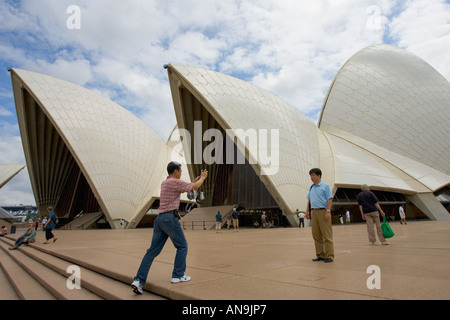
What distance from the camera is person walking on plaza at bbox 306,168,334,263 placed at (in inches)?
163

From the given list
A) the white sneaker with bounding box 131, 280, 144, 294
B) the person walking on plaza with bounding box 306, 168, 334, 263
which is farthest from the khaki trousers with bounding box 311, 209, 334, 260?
the white sneaker with bounding box 131, 280, 144, 294

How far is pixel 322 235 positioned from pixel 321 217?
267 mm

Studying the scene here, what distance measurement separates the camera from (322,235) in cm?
427

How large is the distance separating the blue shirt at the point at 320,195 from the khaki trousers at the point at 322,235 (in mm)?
96

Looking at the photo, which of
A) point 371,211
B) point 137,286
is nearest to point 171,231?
point 137,286

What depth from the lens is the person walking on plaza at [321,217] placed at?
13.6 feet

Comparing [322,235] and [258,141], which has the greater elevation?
[258,141]

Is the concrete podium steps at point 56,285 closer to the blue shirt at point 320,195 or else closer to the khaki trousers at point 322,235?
Answer: the khaki trousers at point 322,235

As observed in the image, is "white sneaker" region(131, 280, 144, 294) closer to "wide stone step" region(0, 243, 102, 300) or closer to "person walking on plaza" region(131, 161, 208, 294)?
"person walking on plaza" region(131, 161, 208, 294)

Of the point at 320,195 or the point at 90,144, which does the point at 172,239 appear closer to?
the point at 320,195

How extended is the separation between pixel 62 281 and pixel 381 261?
430 centimetres
